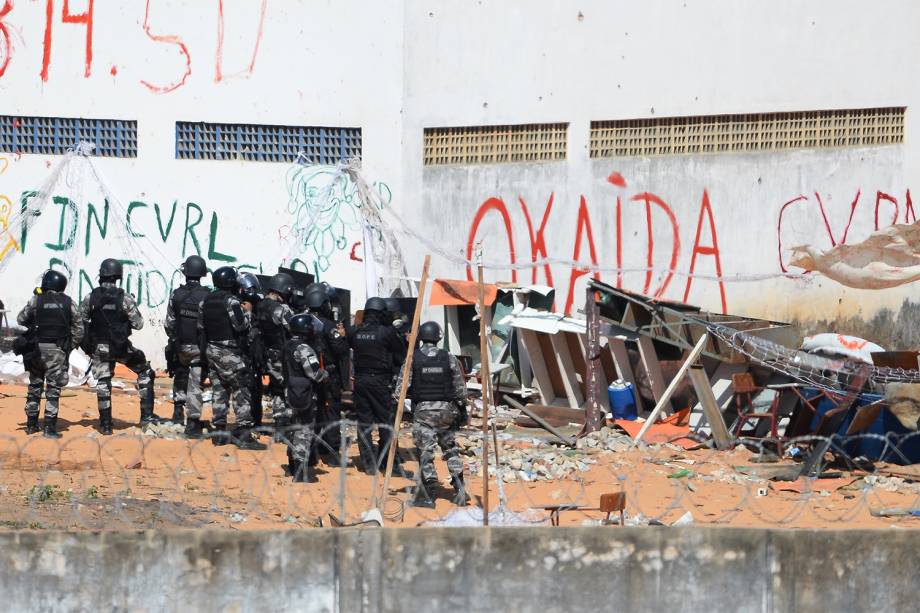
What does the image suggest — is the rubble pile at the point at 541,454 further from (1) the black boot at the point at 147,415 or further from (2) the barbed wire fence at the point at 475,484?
(1) the black boot at the point at 147,415

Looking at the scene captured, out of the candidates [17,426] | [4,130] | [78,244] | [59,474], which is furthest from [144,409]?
[4,130]

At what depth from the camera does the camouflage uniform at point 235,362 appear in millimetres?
13195

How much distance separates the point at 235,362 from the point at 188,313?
2.49ft

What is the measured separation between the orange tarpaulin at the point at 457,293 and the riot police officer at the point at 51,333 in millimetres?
5324

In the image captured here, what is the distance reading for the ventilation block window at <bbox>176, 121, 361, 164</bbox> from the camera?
1942 centimetres

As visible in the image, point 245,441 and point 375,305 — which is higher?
point 375,305

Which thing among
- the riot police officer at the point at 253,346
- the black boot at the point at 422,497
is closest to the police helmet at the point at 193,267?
the riot police officer at the point at 253,346

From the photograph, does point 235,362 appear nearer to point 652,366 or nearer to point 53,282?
point 53,282

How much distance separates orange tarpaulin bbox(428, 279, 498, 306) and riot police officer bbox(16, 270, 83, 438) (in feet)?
17.5

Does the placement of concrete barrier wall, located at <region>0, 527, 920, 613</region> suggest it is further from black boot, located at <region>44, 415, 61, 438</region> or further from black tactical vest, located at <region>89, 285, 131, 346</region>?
black tactical vest, located at <region>89, 285, 131, 346</region>

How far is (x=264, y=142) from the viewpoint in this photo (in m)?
19.5

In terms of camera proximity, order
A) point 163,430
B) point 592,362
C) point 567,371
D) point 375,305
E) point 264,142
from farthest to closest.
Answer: point 264,142 → point 567,371 → point 592,362 → point 163,430 → point 375,305

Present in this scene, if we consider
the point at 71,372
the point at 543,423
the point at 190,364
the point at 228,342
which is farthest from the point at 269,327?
the point at 71,372

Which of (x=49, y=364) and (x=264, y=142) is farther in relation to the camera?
(x=264, y=142)
